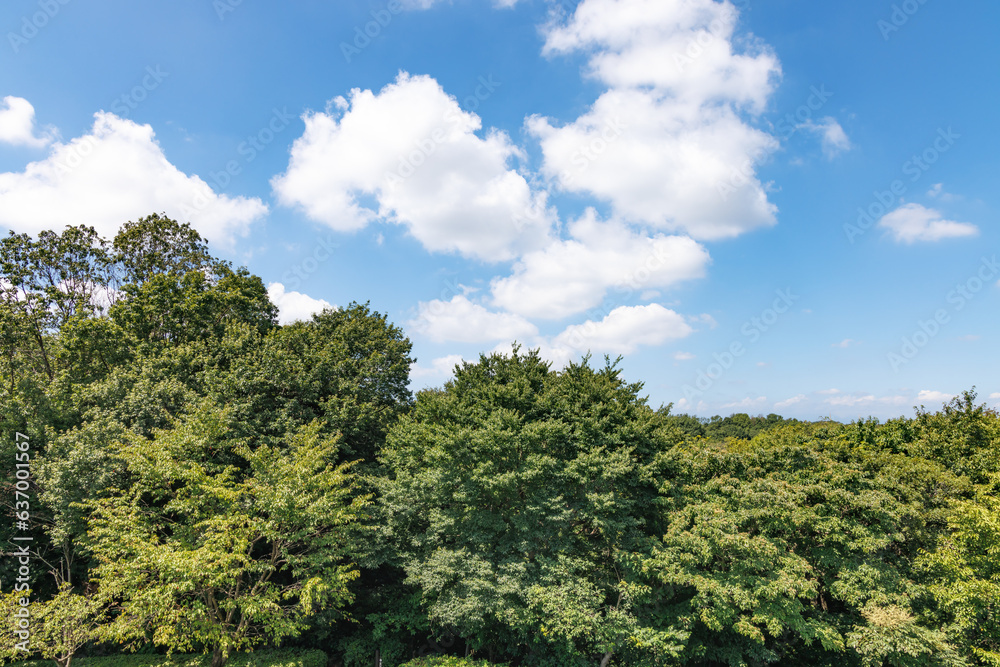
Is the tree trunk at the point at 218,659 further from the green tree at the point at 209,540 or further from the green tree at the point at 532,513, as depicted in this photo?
the green tree at the point at 532,513

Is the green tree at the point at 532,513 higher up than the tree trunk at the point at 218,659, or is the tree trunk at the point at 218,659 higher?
the green tree at the point at 532,513

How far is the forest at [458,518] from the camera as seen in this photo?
15.0 m

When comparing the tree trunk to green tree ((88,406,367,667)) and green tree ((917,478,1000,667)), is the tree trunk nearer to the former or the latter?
green tree ((88,406,367,667))

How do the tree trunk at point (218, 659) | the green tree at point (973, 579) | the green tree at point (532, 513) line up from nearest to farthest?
the green tree at point (973, 579), the tree trunk at point (218, 659), the green tree at point (532, 513)

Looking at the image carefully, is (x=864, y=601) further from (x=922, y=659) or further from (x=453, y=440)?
(x=453, y=440)

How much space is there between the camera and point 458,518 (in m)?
17.9

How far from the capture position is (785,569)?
15.7 meters

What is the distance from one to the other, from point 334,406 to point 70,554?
12.5 meters

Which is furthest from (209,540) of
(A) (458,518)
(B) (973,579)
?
(B) (973,579)

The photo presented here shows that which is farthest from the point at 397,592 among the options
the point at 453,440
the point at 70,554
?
the point at 70,554

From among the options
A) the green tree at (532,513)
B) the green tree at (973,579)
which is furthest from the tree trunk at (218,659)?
the green tree at (973,579)

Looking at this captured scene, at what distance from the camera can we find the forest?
15.0 metres

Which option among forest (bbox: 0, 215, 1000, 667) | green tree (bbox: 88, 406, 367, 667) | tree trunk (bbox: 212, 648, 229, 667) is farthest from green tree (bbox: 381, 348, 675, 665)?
tree trunk (bbox: 212, 648, 229, 667)

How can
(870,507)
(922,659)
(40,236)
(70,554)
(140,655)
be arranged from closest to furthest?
(922,659) < (870,507) < (140,655) < (70,554) < (40,236)
